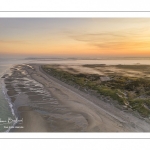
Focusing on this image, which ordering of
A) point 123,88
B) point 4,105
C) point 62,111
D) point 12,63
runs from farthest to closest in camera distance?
point 12,63
point 123,88
point 4,105
point 62,111

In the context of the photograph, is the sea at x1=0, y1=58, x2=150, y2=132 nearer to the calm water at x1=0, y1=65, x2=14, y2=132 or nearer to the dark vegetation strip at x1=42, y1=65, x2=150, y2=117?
the calm water at x1=0, y1=65, x2=14, y2=132

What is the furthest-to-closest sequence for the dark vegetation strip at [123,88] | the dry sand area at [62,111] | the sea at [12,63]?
the dark vegetation strip at [123,88] < the sea at [12,63] < the dry sand area at [62,111]

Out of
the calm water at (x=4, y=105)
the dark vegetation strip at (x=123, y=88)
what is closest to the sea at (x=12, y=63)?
the calm water at (x=4, y=105)

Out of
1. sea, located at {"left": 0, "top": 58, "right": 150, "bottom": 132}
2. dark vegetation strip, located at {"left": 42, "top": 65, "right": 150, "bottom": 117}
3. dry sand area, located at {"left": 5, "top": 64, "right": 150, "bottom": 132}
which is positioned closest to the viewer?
dry sand area, located at {"left": 5, "top": 64, "right": 150, "bottom": 132}

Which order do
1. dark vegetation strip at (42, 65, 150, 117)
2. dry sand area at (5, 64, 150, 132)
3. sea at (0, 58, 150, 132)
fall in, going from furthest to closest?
dark vegetation strip at (42, 65, 150, 117) → sea at (0, 58, 150, 132) → dry sand area at (5, 64, 150, 132)

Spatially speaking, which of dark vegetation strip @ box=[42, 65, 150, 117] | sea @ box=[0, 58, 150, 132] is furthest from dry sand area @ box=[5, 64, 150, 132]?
dark vegetation strip @ box=[42, 65, 150, 117]

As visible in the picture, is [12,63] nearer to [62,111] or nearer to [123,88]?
[62,111]

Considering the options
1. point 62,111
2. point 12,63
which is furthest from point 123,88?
point 12,63

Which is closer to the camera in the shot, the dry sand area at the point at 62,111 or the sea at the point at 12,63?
the dry sand area at the point at 62,111

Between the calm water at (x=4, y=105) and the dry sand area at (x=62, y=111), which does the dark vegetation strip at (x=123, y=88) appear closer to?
the dry sand area at (x=62, y=111)
